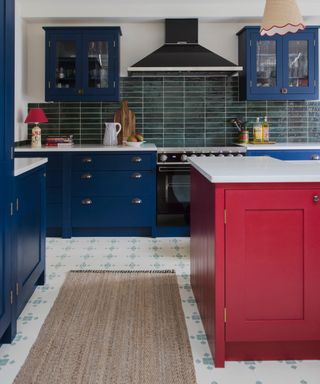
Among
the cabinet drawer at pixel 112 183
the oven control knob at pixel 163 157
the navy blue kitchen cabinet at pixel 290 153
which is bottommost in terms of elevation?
the cabinet drawer at pixel 112 183

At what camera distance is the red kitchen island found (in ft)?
7.35

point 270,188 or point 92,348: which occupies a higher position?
point 270,188

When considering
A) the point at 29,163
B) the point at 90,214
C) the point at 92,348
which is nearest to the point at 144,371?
the point at 92,348

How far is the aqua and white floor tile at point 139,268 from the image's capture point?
2203 millimetres

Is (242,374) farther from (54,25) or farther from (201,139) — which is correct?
(54,25)

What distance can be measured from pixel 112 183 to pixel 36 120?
3.46 ft

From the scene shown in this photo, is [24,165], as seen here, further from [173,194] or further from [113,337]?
[173,194]

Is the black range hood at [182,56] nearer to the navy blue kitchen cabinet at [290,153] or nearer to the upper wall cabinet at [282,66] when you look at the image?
the upper wall cabinet at [282,66]

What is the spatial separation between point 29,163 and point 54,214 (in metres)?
2.04

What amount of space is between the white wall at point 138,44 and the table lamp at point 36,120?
0.40 m

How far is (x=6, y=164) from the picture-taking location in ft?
7.78

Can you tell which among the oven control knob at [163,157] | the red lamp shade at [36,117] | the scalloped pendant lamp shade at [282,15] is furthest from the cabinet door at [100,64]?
the scalloped pendant lamp shade at [282,15]

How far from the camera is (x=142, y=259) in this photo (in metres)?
4.23

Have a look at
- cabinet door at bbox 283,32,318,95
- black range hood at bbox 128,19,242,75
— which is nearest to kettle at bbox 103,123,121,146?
black range hood at bbox 128,19,242,75
